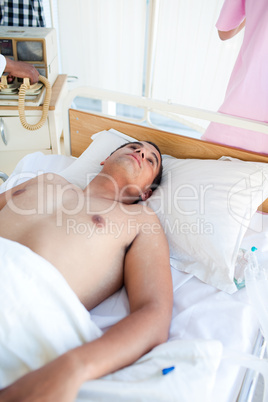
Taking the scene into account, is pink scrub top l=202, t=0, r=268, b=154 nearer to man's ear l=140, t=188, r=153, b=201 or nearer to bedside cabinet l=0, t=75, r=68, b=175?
man's ear l=140, t=188, r=153, b=201

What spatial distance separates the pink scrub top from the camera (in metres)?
1.37

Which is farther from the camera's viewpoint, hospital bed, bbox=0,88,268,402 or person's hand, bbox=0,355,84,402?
hospital bed, bbox=0,88,268,402

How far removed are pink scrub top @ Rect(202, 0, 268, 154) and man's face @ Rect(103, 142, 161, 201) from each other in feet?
1.27

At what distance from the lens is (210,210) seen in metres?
1.26

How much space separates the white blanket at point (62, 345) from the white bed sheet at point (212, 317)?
12 centimetres

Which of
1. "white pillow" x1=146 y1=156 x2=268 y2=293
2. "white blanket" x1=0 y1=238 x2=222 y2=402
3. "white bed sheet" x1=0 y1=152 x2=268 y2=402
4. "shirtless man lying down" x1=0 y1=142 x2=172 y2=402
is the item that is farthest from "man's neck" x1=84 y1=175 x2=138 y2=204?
"white blanket" x1=0 y1=238 x2=222 y2=402

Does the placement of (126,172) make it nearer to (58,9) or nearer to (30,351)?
(30,351)

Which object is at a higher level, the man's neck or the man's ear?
the man's neck

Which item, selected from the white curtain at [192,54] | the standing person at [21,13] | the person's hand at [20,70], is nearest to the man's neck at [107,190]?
the person's hand at [20,70]

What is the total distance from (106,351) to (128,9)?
270cm

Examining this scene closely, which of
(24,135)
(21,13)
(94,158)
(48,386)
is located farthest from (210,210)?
(21,13)

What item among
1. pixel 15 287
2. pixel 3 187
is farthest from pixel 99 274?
pixel 3 187

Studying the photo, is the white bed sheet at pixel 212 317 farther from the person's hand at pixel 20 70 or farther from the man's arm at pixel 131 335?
the person's hand at pixel 20 70

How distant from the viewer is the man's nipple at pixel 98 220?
45.3 inches
